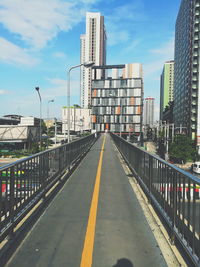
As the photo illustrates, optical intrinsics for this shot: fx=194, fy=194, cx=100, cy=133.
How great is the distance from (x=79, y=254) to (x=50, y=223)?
3.84ft

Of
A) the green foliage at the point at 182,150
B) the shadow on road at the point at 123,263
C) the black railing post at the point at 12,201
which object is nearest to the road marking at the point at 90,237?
the shadow on road at the point at 123,263

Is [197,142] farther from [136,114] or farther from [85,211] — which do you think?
[85,211]

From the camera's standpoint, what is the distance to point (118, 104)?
97.3 metres

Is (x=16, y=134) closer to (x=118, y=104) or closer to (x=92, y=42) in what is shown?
(x=118, y=104)

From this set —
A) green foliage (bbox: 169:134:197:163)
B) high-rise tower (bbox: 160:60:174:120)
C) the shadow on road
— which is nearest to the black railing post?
the shadow on road

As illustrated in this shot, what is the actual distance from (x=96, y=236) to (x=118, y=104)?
95725 millimetres

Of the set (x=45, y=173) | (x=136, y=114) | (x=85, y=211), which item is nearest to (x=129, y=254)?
(x=85, y=211)

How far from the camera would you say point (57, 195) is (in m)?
5.55

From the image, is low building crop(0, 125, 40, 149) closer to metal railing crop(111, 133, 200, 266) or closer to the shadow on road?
metal railing crop(111, 133, 200, 266)

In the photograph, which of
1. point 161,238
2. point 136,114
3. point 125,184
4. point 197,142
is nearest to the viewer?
point 161,238

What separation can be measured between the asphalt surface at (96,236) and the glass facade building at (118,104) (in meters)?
89.0

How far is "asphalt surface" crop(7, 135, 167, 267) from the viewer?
284 cm

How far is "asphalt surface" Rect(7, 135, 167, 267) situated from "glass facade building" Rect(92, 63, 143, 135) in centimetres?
8901

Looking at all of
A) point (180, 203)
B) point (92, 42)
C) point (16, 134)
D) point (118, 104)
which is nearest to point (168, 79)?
point (92, 42)
